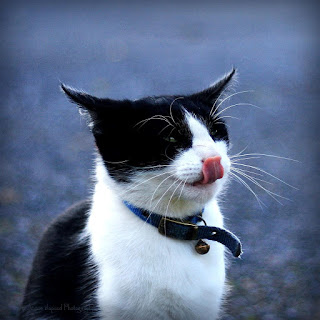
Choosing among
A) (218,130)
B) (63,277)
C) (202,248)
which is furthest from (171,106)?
(63,277)

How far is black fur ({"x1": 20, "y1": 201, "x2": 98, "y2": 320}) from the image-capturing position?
149cm

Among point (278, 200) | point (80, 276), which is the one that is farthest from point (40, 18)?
point (278, 200)

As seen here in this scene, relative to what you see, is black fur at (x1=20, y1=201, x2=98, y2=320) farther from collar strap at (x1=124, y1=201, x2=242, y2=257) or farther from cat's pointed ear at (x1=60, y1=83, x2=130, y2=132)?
cat's pointed ear at (x1=60, y1=83, x2=130, y2=132)

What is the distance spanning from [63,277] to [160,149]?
648mm

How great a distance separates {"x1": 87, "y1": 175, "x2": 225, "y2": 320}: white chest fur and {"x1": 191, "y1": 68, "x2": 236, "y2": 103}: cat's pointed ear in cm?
45

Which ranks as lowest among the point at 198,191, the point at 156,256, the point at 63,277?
the point at 63,277

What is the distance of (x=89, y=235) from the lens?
1.55 m

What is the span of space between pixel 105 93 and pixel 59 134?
0.56 m

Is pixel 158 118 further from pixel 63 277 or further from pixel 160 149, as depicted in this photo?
pixel 63 277

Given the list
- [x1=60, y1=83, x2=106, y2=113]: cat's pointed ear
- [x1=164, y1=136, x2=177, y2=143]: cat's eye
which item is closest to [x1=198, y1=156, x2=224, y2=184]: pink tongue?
[x1=164, y1=136, x2=177, y2=143]: cat's eye

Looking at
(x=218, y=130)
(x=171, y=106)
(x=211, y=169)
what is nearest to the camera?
(x=211, y=169)

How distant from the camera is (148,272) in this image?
4.55 feet

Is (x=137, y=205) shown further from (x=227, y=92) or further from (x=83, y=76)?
(x=83, y=76)

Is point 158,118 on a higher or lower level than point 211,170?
higher
